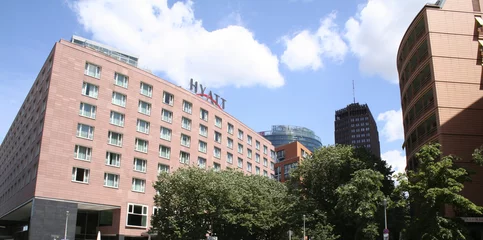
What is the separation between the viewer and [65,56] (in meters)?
55.2

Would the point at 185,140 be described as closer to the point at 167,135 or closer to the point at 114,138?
the point at 167,135

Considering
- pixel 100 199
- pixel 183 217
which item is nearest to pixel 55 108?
pixel 100 199

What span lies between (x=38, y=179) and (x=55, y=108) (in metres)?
8.97

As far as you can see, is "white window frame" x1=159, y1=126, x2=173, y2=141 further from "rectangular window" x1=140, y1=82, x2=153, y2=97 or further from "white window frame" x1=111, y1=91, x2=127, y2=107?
"white window frame" x1=111, y1=91, x2=127, y2=107

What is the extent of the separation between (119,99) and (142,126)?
5.17m

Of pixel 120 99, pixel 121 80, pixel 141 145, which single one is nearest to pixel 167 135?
pixel 141 145

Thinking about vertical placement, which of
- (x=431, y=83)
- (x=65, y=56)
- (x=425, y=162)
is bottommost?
(x=425, y=162)

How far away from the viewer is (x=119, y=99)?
59.8 meters

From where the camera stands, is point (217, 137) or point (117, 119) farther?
point (217, 137)

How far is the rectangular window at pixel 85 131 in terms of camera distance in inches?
2142

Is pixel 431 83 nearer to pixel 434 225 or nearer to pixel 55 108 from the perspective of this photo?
pixel 434 225

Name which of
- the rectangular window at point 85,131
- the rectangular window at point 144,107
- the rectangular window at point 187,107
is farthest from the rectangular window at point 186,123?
the rectangular window at point 85,131

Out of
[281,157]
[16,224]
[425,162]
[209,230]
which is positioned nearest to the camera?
[425,162]

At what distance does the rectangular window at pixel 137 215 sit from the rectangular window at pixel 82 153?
8709 millimetres
